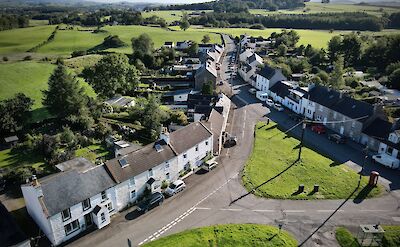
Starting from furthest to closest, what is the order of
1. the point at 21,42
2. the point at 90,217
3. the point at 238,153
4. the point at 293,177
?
the point at 21,42, the point at 238,153, the point at 293,177, the point at 90,217

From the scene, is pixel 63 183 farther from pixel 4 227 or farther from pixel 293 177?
pixel 293 177

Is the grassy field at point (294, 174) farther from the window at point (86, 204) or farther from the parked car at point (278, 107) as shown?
the window at point (86, 204)

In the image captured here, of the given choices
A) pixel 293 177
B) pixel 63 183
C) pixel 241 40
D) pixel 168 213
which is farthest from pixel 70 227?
pixel 241 40

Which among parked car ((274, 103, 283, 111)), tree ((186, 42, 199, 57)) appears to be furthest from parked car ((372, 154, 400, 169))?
tree ((186, 42, 199, 57))

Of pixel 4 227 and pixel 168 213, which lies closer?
pixel 4 227

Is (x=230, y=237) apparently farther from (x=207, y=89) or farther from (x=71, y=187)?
(x=207, y=89)

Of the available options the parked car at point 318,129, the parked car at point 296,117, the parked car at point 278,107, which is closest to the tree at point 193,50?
the parked car at point 278,107
